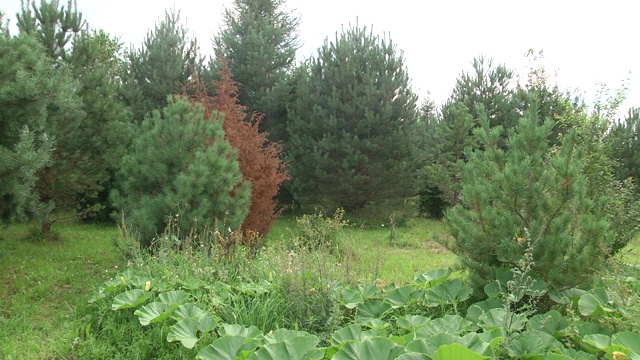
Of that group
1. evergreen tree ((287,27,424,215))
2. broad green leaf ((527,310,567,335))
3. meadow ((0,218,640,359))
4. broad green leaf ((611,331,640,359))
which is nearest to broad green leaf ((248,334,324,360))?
meadow ((0,218,640,359))

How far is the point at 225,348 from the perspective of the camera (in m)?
3.26

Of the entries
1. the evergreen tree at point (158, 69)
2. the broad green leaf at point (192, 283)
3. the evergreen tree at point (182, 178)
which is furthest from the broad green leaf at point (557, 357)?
the evergreen tree at point (158, 69)

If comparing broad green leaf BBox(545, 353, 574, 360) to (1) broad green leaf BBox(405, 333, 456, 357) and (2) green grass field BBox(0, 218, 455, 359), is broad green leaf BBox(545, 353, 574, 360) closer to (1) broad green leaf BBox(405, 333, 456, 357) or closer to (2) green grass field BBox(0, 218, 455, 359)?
(1) broad green leaf BBox(405, 333, 456, 357)

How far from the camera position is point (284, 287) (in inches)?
185

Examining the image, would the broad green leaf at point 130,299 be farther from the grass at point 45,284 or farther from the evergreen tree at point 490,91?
the evergreen tree at point 490,91

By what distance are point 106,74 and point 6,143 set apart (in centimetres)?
408

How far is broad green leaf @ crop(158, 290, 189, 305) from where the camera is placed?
4273 millimetres

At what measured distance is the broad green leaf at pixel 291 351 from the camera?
3.00 meters

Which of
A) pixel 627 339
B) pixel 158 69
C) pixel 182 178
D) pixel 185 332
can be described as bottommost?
pixel 185 332

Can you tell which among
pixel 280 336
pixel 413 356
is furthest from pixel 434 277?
pixel 413 356

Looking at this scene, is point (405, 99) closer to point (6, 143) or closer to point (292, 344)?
point (6, 143)

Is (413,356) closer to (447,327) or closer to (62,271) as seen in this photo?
(447,327)

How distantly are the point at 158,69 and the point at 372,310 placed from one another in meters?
10.8

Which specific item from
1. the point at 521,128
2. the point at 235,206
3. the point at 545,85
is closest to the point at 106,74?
the point at 235,206
